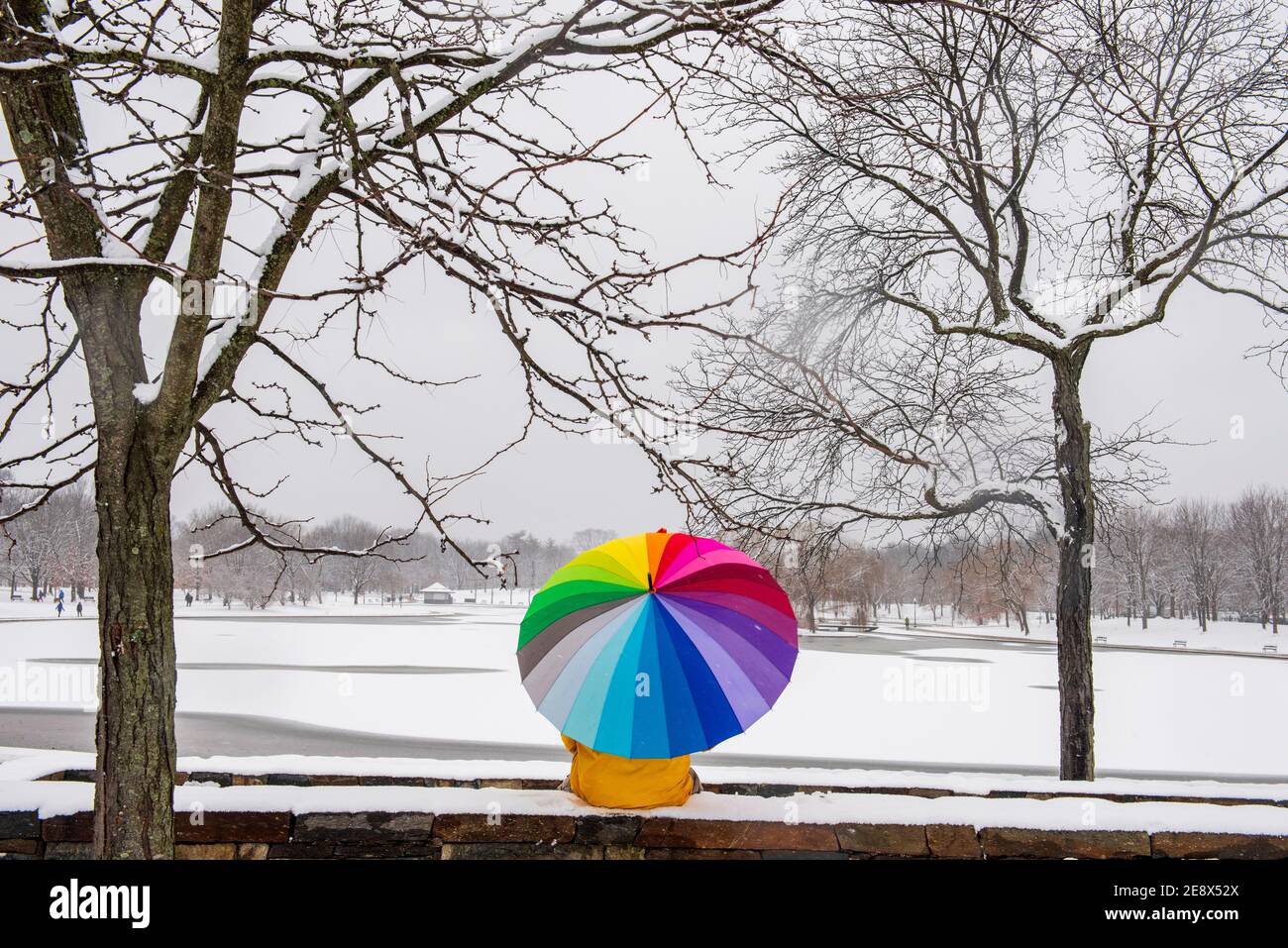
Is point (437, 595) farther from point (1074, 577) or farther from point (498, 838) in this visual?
point (498, 838)

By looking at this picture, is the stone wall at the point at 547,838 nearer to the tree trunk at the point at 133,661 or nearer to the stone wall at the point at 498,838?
the stone wall at the point at 498,838

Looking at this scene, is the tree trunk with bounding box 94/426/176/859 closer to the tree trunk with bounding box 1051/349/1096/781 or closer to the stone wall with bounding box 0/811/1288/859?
the stone wall with bounding box 0/811/1288/859

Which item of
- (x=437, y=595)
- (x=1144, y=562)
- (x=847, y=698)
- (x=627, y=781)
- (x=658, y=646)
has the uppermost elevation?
(x=658, y=646)

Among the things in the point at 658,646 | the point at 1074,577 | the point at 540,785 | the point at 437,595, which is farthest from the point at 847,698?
the point at 437,595

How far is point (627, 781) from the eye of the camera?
3.91 meters

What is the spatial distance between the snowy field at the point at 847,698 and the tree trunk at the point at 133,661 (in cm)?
1065

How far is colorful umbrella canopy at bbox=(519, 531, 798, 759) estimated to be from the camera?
11.7ft

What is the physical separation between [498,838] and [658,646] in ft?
4.10

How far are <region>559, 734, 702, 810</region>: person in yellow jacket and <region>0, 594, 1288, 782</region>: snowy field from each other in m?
9.59

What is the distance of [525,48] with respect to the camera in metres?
2.98

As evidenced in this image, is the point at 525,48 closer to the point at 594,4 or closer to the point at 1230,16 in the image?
the point at 594,4

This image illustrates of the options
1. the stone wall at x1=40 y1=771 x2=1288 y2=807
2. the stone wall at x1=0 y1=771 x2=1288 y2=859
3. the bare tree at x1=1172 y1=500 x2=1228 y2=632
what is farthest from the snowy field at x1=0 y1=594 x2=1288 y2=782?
the bare tree at x1=1172 y1=500 x2=1228 y2=632

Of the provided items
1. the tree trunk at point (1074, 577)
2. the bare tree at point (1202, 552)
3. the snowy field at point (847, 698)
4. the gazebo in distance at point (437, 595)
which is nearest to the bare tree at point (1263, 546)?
the bare tree at point (1202, 552)
